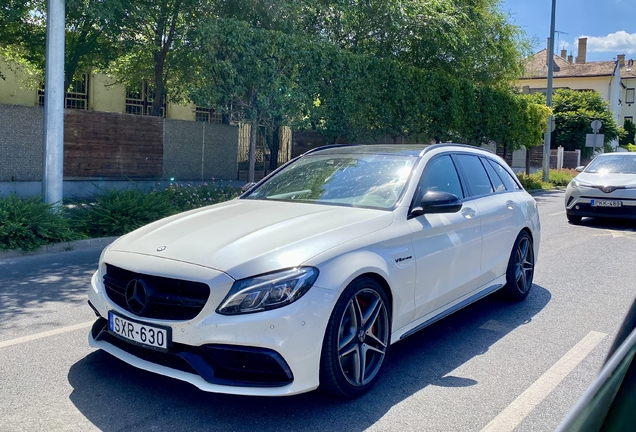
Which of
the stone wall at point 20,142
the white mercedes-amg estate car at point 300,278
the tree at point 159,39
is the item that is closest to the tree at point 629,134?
the tree at point 159,39

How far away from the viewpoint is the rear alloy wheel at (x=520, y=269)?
240 inches

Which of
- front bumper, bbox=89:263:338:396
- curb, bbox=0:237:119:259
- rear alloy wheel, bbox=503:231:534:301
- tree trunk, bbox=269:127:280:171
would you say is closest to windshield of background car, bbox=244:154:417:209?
front bumper, bbox=89:263:338:396

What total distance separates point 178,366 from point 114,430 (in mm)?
464

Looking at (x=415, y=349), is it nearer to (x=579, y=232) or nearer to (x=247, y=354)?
(x=247, y=354)

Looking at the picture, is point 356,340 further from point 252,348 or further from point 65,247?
point 65,247

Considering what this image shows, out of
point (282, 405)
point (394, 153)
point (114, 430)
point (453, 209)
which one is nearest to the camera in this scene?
point (114, 430)

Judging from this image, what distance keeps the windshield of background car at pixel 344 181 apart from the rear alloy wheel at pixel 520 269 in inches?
72.6

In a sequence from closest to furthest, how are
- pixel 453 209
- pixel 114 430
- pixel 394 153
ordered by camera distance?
pixel 114 430 → pixel 453 209 → pixel 394 153

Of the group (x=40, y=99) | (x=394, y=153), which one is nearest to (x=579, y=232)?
(x=394, y=153)

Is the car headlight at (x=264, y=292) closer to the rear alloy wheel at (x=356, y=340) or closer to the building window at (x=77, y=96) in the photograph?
the rear alloy wheel at (x=356, y=340)

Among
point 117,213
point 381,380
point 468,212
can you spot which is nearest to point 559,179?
point 117,213

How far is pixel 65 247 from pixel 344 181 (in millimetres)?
5558

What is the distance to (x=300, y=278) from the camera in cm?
344

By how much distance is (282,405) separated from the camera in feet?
12.2
